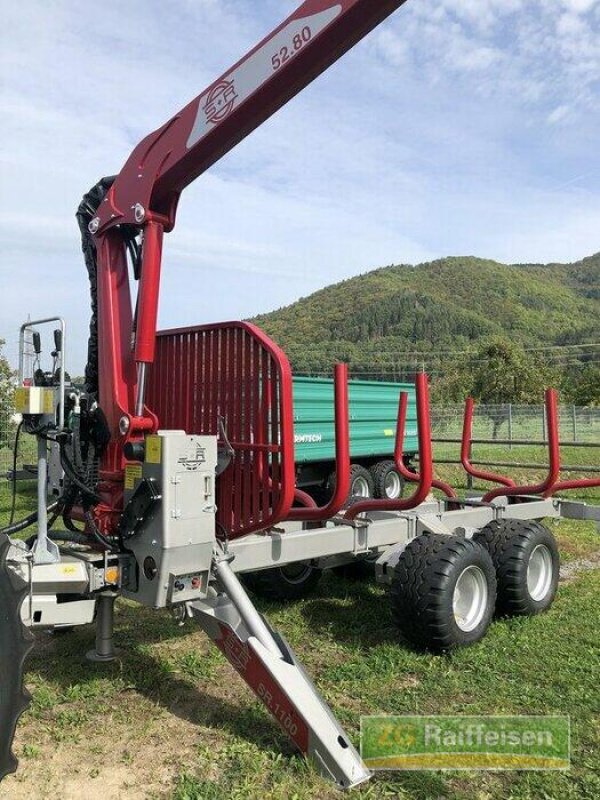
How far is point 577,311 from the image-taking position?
133 meters

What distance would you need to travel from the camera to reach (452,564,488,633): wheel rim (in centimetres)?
467

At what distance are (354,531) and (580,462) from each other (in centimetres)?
1380

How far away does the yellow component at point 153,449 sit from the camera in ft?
11.6

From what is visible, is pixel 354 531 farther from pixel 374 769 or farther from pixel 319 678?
pixel 374 769

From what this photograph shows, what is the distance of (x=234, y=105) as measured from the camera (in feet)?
12.8

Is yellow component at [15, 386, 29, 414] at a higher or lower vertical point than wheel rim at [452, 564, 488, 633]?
higher

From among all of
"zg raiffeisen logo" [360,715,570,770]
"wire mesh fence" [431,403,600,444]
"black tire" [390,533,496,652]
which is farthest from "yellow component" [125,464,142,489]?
"wire mesh fence" [431,403,600,444]

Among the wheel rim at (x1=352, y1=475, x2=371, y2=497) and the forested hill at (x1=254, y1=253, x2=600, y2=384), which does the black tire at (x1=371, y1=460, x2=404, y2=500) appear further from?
the forested hill at (x1=254, y1=253, x2=600, y2=384)

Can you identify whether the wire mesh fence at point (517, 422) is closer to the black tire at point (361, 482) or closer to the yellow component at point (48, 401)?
the black tire at point (361, 482)

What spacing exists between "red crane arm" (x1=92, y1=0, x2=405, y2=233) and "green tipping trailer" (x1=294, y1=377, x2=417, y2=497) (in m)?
5.75

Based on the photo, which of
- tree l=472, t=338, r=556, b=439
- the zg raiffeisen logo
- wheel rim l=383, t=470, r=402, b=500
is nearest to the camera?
the zg raiffeisen logo

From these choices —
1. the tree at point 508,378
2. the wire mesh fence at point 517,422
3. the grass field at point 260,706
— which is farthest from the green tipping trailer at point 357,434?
the tree at point 508,378

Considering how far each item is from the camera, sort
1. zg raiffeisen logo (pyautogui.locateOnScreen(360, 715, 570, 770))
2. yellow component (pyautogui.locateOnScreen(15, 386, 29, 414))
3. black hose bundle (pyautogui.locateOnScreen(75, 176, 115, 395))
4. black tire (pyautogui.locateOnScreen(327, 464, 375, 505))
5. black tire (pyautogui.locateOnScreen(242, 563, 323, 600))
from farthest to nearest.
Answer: black tire (pyautogui.locateOnScreen(327, 464, 375, 505)) < black tire (pyautogui.locateOnScreen(242, 563, 323, 600)) < black hose bundle (pyautogui.locateOnScreen(75, 176, 115, 395)) < yellow component (pyautogui.locateOnScreen(15, 386, 29, 414)) < zg raiffeisen logo (pyautogui.locateOnScreen(360, 715, 570, 770))

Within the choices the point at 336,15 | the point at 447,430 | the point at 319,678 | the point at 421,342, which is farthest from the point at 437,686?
the point at 421,342
